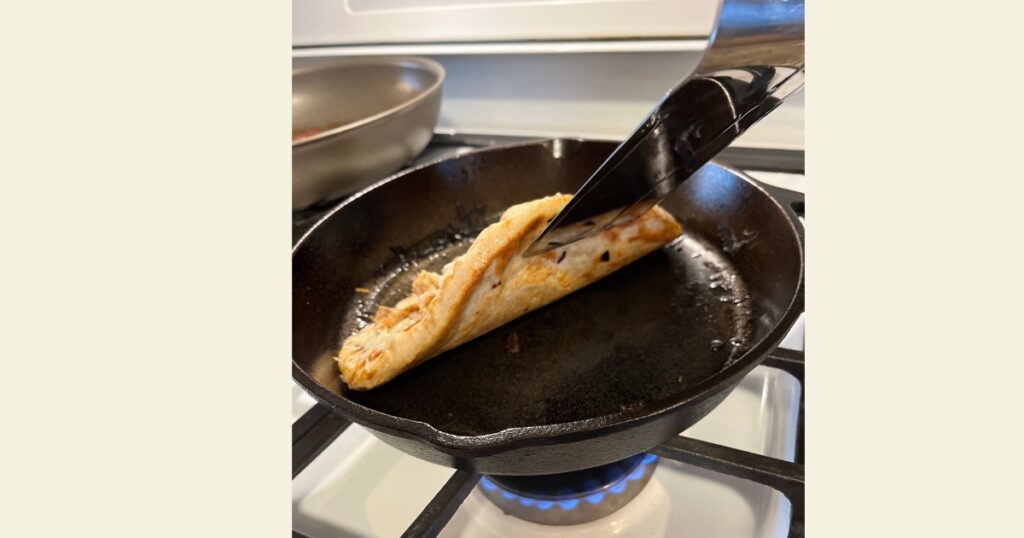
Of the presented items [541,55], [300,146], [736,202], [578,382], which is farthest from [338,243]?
[541,55]

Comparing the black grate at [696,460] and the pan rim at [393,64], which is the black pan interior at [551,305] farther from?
the pan rim at [393,64]

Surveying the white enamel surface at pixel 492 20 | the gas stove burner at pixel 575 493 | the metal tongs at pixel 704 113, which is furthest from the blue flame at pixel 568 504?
the white enamel surface at pixel 492 20

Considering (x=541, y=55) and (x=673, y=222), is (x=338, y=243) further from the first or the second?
(x=541, y=55)

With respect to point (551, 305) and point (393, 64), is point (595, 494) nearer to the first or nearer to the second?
point (551, 305)

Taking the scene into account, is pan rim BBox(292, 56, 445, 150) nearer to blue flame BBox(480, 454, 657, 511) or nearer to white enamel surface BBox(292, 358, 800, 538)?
white enamel surface BBox(292, 358, 800, 538)

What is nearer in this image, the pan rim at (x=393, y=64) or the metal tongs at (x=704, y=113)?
the metal tongs at (x=704, y=113)

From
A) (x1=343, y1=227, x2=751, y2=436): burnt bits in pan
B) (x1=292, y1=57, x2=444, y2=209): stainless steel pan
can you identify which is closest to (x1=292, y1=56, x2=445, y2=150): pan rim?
(x1=292, y1=57, x2=444, y2=209): stainless steel pan
